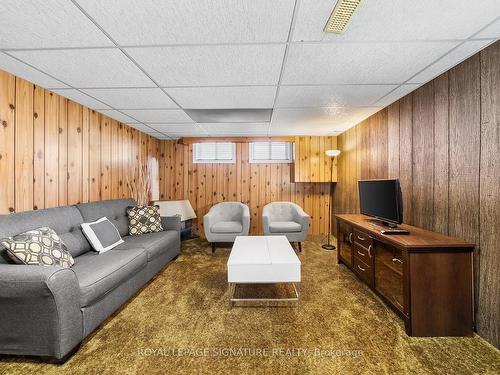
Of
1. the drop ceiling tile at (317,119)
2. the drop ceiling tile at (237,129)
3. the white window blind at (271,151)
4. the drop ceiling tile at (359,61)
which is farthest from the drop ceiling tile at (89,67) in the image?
the white window blind at (271,151)

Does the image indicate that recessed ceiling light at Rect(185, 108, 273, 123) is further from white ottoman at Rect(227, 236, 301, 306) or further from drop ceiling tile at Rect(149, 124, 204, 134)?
white ottoman at Rect(227, 236, 301, 306)

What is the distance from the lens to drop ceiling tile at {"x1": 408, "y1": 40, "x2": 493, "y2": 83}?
1.71 m

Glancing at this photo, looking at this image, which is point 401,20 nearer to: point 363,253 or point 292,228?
point 363,253

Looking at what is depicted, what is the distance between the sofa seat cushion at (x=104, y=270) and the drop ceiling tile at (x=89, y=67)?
173 cm

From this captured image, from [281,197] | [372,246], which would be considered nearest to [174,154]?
[281,197]

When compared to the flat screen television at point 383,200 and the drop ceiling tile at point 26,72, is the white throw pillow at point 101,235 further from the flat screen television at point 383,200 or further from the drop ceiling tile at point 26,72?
the flat screen television at point 383,200

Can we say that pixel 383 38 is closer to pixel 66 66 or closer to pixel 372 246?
pixel 372 246

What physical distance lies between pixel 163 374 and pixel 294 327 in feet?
3.36

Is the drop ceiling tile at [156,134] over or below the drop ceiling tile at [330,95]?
over

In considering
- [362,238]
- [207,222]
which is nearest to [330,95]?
[362,238]

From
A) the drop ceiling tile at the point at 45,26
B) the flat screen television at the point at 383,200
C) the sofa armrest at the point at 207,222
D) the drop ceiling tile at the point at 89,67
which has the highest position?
the drop ceiling tile at the point at 89,67

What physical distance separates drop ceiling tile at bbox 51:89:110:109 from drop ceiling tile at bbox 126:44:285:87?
105 centimetres

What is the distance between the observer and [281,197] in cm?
506

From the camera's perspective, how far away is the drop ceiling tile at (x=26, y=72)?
189 cm
